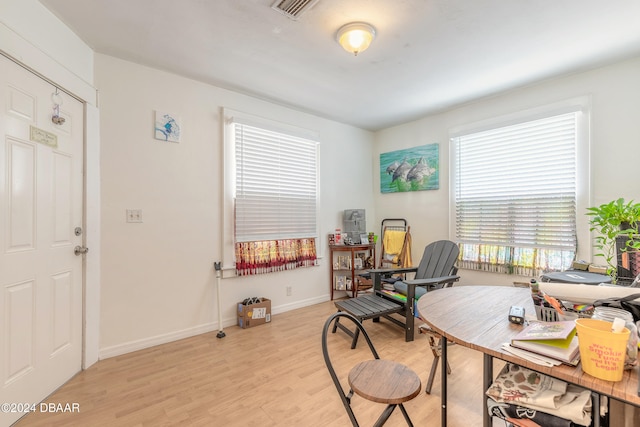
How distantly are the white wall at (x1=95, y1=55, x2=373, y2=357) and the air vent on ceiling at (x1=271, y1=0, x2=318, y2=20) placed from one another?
1465mm

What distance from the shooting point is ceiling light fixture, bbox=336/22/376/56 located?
80.9 inches

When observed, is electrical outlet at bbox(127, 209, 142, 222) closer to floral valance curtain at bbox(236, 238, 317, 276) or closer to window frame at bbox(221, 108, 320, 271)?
window frame at bbox(221, 108, 320, 271)

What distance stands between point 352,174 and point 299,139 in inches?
44.5

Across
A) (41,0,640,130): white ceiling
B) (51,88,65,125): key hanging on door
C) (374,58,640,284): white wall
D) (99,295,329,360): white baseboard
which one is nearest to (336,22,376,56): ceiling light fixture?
(41,0,640,130): white ceiling

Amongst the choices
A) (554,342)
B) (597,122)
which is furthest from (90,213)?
(597,122)

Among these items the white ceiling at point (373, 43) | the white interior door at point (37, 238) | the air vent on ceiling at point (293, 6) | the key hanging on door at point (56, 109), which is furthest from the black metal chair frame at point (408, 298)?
the key hanging on door at point (56, 109)

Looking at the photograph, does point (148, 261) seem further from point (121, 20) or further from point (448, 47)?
point (448, 47)

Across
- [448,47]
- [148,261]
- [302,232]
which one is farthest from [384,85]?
[148,261]

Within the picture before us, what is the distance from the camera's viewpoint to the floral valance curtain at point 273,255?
3207mm

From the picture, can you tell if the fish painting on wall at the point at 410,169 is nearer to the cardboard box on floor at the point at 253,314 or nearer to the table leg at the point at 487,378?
the cardboard box on floor at the point at 253,314

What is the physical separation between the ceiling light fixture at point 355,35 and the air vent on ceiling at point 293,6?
0.34 meters

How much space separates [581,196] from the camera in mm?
2742

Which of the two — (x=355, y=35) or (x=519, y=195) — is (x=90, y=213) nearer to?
(x=355, y=35)

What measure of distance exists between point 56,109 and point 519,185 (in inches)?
174
